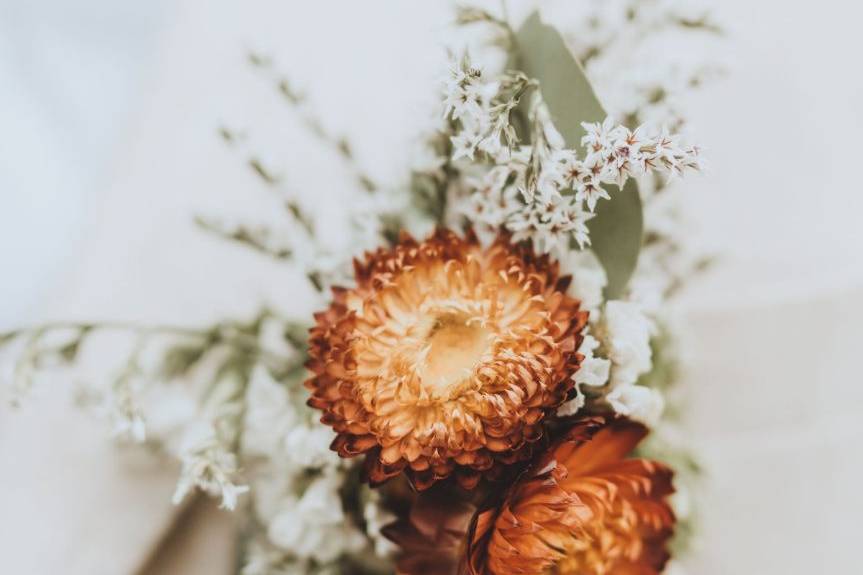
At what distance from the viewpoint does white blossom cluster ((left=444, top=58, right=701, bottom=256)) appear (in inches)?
12.1

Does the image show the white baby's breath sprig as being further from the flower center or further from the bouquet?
the flower center

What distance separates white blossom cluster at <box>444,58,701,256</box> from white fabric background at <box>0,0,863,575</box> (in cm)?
27

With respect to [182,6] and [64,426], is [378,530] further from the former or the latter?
[182,6]

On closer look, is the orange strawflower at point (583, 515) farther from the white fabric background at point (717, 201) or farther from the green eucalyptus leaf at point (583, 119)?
the white fabric background at point (717, 201)

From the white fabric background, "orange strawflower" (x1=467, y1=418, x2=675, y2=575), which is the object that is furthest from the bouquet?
the white fabric background

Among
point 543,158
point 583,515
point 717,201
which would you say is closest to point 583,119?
point 543,158

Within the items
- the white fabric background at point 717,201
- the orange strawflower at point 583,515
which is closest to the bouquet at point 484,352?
the orange strawflower at point 583,515

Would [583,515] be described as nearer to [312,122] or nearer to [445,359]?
[445,359]

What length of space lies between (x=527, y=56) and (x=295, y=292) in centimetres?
29

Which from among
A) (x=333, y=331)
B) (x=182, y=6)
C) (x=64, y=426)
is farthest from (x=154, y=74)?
(x=333, y=331)

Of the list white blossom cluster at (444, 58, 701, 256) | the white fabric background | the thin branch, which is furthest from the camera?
the white fabric background

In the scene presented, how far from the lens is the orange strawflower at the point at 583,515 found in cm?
32

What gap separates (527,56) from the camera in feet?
1.28

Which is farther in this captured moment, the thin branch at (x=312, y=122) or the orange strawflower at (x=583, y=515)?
the thin branch at (x=312, y=122)
